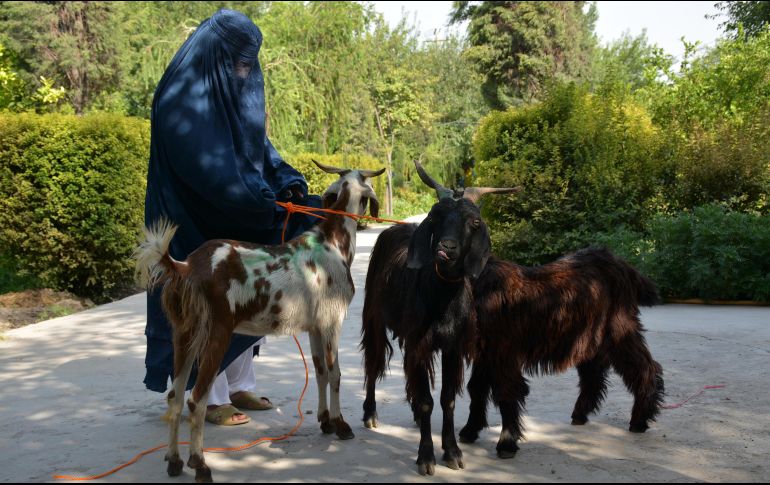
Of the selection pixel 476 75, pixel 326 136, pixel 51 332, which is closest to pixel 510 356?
pixel 51 332

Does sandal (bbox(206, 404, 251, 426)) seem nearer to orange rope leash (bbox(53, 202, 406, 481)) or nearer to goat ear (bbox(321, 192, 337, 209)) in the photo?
orange rope leash (bbox(53, 202, 406, 481))

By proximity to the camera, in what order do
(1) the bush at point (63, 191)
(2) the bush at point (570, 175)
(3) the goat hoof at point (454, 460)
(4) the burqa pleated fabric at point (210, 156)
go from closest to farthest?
(3) the goat hoof at point (454, 460) → (4) the burqa pleated fabric at point (210, 156) → (1) the bush at point (63, 191) → (2) the bush at point (570, 175)

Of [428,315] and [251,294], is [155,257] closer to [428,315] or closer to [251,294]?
[251,294]

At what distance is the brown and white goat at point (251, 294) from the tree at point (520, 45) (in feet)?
101

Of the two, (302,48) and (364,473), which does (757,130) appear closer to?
(364,473)

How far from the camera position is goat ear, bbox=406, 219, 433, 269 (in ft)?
14.5

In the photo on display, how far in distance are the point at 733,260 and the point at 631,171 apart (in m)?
2.87

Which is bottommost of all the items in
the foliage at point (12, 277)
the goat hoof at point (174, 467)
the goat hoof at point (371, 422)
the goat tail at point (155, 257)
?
the goat hoof at point (174, 467)

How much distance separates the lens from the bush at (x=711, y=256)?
9.77m

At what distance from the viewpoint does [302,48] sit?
29453 millimetres

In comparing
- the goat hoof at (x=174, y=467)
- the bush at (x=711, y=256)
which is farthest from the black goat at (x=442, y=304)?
the bush at (x=711, y=256)

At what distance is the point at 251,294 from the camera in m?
4.47

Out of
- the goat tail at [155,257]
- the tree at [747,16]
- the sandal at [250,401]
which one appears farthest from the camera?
the tree at [747,16]

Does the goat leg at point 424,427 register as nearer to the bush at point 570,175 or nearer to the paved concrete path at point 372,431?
the paved concrete path at point 372,431
